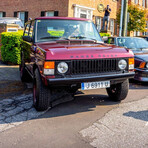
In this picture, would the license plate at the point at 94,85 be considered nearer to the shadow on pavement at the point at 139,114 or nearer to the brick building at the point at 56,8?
the shadow on pavement at the point at 139,114

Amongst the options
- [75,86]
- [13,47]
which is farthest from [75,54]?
[13,47]

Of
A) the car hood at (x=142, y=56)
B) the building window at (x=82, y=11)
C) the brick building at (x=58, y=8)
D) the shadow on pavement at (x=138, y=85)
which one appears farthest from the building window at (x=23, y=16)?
the shadow on pavement at (x=138, y=85)

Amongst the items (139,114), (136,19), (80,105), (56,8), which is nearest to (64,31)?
(80,105)

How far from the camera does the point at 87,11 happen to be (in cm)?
2098

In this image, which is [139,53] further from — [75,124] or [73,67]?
[75,124]

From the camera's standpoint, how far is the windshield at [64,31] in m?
5.11

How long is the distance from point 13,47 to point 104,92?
5.01m

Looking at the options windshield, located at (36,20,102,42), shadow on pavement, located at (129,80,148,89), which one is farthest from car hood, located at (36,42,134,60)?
shadow on pavement, located at (129,80,148,89)

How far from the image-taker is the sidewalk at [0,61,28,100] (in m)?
5.79

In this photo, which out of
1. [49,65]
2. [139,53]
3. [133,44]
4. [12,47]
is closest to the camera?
[49,65]

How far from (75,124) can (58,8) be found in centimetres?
1680

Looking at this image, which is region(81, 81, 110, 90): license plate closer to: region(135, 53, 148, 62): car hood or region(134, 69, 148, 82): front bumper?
region(134, 69, 148, 82): front bumper

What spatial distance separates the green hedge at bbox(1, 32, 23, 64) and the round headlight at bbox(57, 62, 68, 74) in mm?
5801

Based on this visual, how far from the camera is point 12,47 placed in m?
9.52
